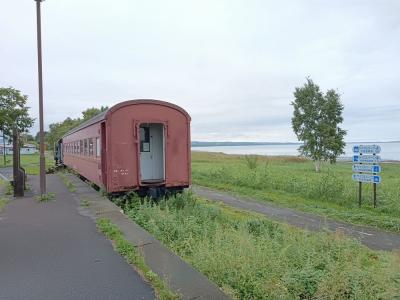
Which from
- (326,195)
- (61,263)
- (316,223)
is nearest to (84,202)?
(61,263)

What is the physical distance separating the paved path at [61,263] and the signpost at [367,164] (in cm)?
934

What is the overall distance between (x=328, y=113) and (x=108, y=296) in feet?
106

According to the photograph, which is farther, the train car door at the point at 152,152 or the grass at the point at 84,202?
the train car door at the point at 152,152

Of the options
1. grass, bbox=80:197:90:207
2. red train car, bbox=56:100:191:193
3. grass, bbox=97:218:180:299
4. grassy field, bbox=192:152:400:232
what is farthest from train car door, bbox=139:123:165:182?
grassy field, bbox=192:152:400:232

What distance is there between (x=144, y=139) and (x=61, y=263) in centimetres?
704

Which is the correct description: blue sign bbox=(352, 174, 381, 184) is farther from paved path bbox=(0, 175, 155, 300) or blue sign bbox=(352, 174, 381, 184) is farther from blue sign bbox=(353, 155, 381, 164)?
paved path bbox=(0, 175, 155, 300)

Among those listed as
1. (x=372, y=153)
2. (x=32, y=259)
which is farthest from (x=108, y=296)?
(x=372, y=153)

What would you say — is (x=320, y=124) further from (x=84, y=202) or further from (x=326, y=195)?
(x=84, y=202)

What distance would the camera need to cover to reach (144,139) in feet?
40.2

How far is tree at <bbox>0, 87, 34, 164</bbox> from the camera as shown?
35.5 m

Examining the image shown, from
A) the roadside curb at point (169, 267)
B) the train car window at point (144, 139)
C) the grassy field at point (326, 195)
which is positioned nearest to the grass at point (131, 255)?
the roadside curb at point (169, 267)

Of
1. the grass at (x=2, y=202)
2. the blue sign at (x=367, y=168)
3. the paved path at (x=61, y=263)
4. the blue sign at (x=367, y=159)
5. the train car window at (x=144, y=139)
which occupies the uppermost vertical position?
the train car window at (x=144, y=139)

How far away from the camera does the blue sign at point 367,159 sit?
504 inches

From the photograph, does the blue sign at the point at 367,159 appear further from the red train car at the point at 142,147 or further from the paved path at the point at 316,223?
the red train car at the point at 142,147
